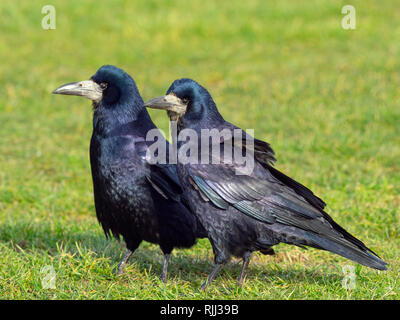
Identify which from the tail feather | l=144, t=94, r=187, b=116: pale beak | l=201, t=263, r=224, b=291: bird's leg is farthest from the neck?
the tail feather

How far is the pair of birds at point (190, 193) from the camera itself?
13.5 ft

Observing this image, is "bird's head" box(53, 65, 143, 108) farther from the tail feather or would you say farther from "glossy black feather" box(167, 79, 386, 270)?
the tail feather

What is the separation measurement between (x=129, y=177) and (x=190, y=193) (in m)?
0.49

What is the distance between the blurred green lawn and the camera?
456cm

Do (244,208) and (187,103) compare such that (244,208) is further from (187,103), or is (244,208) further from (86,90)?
(86,90)

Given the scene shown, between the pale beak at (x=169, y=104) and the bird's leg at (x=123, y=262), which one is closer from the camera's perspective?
the pale beak at (x=169, y=104)

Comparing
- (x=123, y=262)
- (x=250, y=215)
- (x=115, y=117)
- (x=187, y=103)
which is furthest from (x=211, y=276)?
(x=115, y=117)

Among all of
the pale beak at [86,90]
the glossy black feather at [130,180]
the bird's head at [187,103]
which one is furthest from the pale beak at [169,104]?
the pale beak at [86,90]

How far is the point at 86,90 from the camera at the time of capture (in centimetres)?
462

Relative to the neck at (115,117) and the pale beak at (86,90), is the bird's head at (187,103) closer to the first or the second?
the neck at (115,117)

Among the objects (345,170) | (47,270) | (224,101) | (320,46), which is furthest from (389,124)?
(47,270)

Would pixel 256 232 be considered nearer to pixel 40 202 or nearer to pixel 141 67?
pixel 40 202

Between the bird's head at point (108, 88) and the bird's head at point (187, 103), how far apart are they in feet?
1.39
